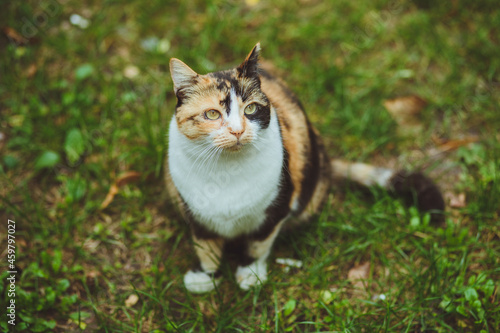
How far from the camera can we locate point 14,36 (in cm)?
317

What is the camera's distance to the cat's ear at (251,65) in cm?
176

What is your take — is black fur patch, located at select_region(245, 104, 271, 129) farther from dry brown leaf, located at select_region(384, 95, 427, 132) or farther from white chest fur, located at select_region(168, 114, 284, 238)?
dry brown leaf, located at select_region(384, 95, 427, 132)

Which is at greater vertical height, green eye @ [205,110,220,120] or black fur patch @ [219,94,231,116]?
black fur patch @ [219,94,231,116]

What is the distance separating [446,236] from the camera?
2348 millimetres

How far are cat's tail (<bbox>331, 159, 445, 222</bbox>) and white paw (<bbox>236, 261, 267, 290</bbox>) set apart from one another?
82 centimetres

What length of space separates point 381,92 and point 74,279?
100 inches

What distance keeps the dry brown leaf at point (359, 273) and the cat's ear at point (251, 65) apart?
52.2 inches

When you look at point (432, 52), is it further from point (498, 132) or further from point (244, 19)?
point (244, 19)

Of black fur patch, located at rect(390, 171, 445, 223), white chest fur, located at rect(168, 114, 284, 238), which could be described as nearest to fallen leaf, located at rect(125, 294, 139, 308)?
white chest fur, located at rect(168, 114, 284, 238)

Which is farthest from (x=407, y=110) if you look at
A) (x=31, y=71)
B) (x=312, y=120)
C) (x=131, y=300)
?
(x=31, y=71)

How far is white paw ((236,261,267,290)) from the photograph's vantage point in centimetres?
228

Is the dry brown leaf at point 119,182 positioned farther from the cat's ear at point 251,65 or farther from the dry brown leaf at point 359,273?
the dry brown leaf at point 359,273

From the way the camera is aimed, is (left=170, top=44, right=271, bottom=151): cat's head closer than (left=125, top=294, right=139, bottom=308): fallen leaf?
Yes

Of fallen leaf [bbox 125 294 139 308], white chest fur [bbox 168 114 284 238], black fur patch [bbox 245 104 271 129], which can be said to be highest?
black fur patch [bbox 245 104 271 129]
